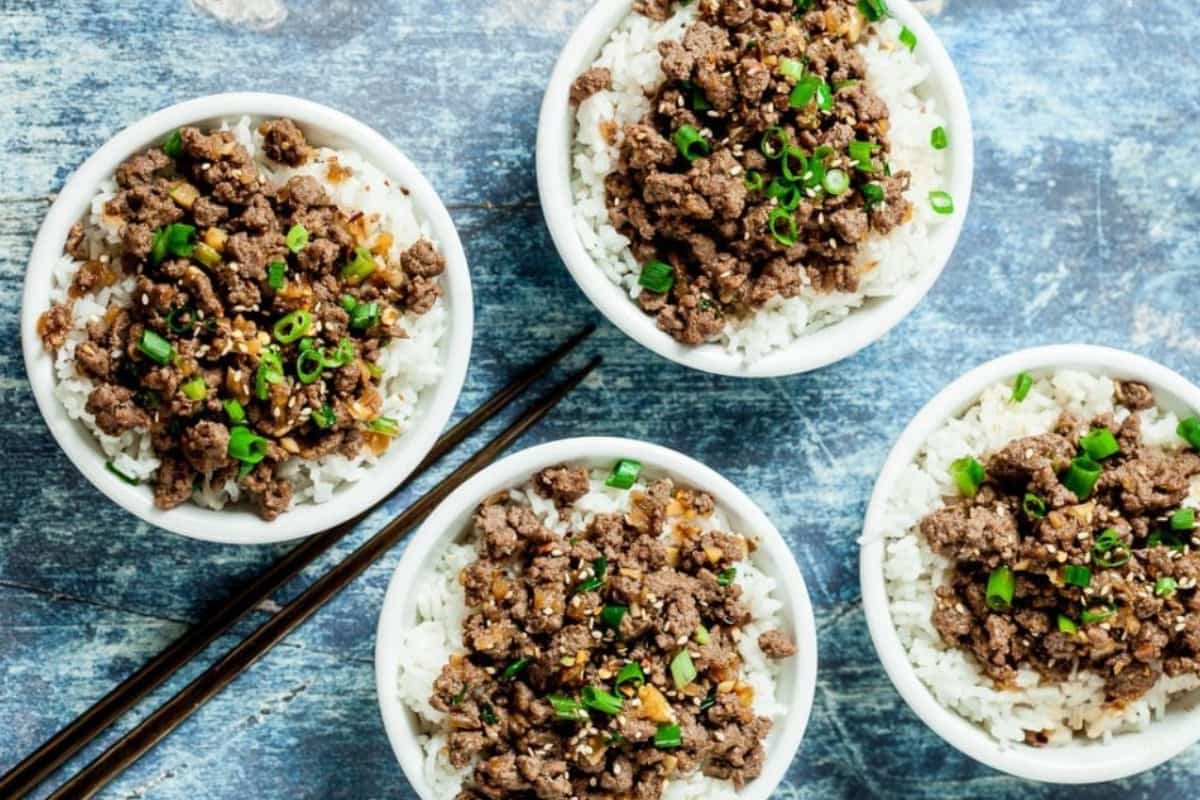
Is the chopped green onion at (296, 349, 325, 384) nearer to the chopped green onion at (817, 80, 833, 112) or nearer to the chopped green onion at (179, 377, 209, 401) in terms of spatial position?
the chopped green onion at (179, 377, 209, 401)

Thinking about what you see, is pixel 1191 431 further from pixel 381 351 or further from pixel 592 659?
pixel 381 351

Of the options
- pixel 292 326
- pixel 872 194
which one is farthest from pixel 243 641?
pixel 872 194

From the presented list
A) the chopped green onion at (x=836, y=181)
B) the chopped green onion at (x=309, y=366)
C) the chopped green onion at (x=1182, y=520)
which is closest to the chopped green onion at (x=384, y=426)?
the chopped green onion at (x=309, y=366)

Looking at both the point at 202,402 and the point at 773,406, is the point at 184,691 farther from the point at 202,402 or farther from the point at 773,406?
the point at 773,406

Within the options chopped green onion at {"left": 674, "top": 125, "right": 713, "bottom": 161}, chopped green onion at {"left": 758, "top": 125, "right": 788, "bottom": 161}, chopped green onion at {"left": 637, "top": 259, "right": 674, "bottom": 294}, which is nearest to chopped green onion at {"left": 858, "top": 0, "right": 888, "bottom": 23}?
chopped green onion at {"left": 758, "top": 125, "right": 788, "bottom": 161}

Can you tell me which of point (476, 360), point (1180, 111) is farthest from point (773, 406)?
point (1180, 111)

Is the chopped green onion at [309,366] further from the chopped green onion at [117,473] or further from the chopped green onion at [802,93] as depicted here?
the chopped green onion at [802,93]
